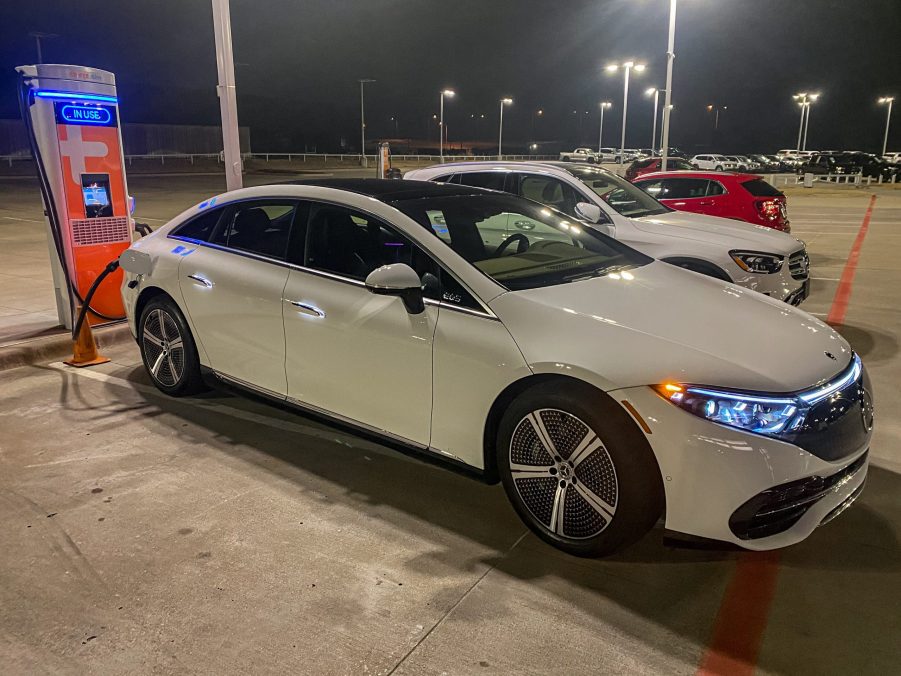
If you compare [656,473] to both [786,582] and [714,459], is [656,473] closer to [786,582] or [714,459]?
[714,459]

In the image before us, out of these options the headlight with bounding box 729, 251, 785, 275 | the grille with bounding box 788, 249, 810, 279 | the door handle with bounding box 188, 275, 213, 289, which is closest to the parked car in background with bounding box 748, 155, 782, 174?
the grille with bounding box 788, 249, 810, 279

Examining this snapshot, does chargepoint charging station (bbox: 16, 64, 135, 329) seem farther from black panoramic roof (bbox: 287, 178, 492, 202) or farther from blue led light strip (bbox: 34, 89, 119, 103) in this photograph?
black panoramic roof (bbox: 287, 178, 492, 202)

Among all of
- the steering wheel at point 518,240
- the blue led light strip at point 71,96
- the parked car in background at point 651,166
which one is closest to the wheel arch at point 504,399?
the steering wheel at point 518,240

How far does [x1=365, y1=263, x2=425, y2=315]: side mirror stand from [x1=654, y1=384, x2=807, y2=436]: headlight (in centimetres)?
135

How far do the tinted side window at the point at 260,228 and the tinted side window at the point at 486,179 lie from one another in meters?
3.84

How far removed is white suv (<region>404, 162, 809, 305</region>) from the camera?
274 inches

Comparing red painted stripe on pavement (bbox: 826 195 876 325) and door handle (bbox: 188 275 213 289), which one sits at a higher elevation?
door handle (bbox: 188 275 213 289)

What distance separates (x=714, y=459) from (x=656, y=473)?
10.4 inches

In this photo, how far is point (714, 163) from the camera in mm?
43062

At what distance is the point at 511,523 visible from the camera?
369cm

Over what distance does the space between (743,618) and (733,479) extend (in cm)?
58

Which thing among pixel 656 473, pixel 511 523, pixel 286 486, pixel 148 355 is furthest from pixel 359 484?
pixel 148 355

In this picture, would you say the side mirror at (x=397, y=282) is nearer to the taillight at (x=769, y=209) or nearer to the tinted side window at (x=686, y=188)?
the taillight at (x=769, y=209)

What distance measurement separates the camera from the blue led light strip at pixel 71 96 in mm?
6242
